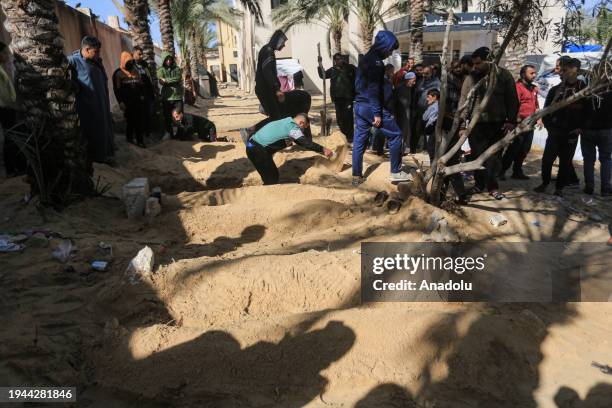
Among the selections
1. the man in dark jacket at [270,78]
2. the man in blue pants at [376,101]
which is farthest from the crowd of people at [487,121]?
the man in dark jacket at [270,78]

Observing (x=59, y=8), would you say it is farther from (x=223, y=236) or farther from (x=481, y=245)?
(x=481, y=245)

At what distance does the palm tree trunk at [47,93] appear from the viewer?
15.3 ft

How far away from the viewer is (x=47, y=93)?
477 cm

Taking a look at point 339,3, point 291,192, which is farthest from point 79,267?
point 339,3

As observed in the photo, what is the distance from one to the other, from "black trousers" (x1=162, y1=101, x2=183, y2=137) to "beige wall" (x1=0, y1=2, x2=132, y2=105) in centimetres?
192

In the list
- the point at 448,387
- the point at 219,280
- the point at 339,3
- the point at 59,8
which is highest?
the point at 339,3

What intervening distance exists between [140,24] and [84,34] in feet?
7.24

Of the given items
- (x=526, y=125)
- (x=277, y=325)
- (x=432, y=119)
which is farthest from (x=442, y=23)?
(x=277, y=325)

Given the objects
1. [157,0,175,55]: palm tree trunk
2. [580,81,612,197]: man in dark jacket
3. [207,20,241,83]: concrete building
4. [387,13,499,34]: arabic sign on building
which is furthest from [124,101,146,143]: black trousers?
[207,20,241,83]: concrete building

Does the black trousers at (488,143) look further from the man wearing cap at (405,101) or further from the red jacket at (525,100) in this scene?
the man wearing cap at (405,101)

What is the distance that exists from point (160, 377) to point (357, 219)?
2767 mm

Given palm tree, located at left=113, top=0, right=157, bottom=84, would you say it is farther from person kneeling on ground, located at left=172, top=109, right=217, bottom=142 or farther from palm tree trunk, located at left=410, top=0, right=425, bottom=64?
palm tree trunk, located at left=410, top=0, right=425, bottom=64

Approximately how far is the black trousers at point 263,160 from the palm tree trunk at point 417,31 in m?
5.88

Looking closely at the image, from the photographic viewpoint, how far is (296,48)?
94.4ft
